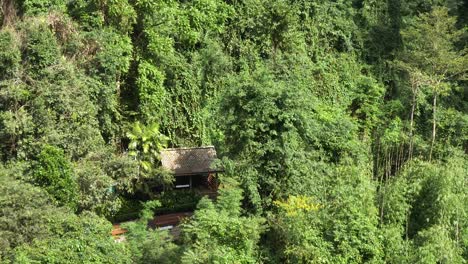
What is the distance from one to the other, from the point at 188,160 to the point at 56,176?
4.94 metres

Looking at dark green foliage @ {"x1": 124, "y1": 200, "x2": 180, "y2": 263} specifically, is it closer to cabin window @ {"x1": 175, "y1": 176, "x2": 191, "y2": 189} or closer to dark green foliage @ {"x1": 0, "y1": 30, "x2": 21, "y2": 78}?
dark green foliage @ {"x1": 0, "y1": 30, "x2": 21, "y2": 78}

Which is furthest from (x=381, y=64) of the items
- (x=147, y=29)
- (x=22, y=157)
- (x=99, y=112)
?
(x=22, y=157)

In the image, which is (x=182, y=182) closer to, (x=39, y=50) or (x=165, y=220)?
(x=165, y=220)

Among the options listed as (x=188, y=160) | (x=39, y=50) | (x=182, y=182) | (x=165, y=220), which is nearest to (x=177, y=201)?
(x=182, y=182)

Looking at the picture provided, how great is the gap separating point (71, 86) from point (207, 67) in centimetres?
585

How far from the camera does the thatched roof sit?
16828 mm

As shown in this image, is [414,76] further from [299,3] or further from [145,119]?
[145,119]

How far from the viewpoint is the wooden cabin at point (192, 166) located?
55.3 feet

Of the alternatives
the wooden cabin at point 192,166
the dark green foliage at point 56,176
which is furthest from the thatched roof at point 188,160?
the dark green foliage at point 56,176

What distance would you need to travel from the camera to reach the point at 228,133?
13773 millimetres

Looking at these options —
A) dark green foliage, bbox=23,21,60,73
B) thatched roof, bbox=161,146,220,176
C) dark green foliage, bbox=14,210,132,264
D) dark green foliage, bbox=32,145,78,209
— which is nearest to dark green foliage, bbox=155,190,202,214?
thatched roof, bbox=161,146,220,176

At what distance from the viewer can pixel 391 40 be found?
958 inches

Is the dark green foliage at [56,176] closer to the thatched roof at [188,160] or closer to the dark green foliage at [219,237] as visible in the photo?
the dark green foliage at [219,237]

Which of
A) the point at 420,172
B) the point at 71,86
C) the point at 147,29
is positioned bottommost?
the point at 420,172
